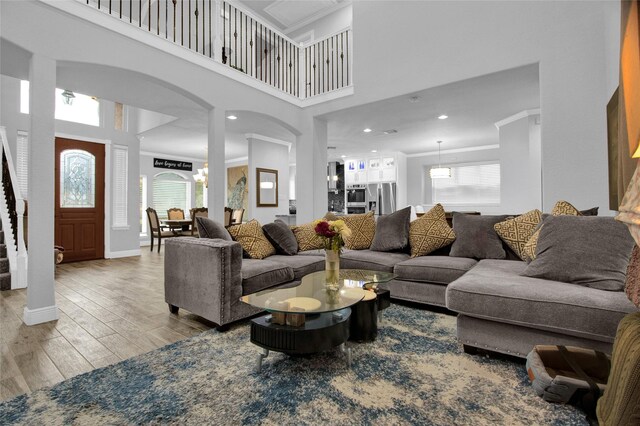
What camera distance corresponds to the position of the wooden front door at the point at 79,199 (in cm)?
579

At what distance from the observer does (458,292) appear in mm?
2086

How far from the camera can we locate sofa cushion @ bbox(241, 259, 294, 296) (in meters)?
2.66

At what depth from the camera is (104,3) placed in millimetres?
5664

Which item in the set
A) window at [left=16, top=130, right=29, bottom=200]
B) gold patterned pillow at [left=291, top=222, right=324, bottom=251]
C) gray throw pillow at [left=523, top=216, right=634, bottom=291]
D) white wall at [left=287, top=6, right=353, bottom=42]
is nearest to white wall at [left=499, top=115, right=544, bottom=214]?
gray throw pillow at [left=523, top=216, right=634, bottom=291]

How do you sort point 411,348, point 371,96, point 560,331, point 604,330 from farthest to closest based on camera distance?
point 371,96
point 411,348
point 560,331
point 604,330

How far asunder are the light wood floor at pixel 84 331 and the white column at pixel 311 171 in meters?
2.61

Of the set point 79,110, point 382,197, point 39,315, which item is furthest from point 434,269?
point 79,110

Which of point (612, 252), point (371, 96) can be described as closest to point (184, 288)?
point (612, 252)

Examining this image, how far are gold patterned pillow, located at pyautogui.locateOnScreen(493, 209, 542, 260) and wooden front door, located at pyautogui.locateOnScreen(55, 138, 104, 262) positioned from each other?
7008 millimetres

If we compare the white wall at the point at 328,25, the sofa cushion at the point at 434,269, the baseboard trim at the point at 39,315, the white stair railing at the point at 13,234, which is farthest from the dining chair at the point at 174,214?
the sofa cushion at the point at 434,269

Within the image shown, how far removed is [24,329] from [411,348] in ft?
10.3

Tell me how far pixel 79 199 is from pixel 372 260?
5.92m

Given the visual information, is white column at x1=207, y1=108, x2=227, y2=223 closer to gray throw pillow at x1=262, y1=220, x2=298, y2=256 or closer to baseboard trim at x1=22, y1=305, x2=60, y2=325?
gray throw pillow at x1=262, y1=220, x2=298, y2=256

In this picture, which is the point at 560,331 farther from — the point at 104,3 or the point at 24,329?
the point at 104,3
